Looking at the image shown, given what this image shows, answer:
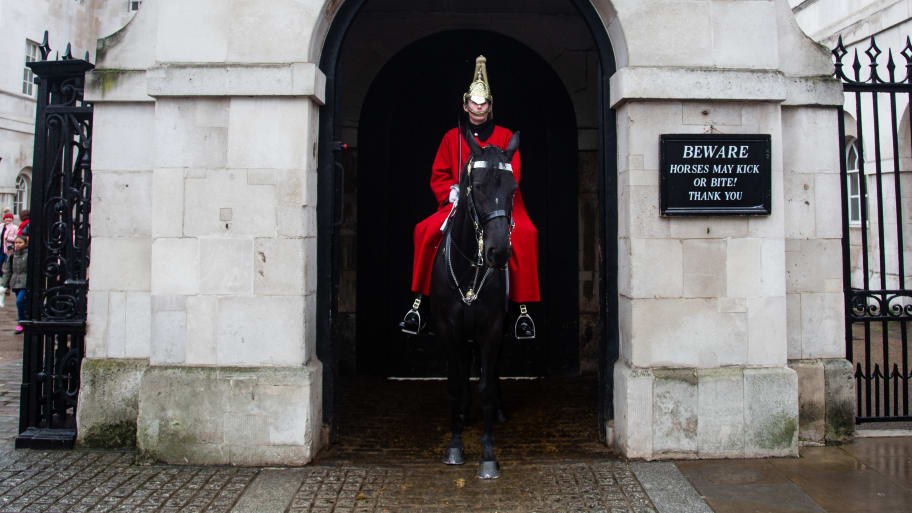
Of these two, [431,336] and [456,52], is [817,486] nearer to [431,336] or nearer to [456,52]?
[431,336]

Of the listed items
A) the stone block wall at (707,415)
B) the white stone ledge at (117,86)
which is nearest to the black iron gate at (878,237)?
the stone block wall at (707,415)

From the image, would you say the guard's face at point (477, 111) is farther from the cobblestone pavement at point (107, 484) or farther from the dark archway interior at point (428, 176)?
the cobblestone pavement at point (107, 484)

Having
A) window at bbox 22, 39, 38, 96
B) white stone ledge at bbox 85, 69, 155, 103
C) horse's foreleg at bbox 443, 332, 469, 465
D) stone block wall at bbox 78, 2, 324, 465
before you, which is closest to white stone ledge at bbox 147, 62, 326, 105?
stone block wall at bbox 78, 2, 324, 465

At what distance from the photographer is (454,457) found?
5.11 meters

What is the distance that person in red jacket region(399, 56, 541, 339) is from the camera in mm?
5574

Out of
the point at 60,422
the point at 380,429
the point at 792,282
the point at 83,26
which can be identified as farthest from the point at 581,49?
the point at 83,26

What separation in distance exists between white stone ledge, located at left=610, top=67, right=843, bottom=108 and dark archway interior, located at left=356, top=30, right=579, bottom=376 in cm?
313

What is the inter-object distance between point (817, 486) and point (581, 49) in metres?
5.72

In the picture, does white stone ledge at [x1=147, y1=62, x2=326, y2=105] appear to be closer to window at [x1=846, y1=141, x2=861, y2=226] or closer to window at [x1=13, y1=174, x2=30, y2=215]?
window at [x1=846, y1=141, x2=861, y2=226]

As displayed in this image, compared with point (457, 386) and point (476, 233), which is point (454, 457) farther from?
point (476, 233)

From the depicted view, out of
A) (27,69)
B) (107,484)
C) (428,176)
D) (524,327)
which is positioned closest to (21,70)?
(27,69)

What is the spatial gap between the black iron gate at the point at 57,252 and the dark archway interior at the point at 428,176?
3316mm

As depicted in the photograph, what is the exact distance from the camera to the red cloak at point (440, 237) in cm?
557

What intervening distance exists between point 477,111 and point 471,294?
1.64 meters
